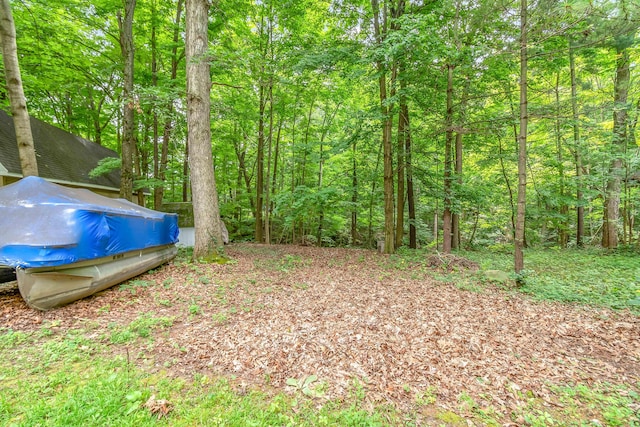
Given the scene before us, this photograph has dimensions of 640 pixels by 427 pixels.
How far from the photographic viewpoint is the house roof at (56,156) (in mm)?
9145

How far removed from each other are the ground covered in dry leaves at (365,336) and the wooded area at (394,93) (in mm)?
2120

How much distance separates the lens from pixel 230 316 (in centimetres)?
399

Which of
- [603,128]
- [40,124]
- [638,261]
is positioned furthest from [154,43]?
[638,261]

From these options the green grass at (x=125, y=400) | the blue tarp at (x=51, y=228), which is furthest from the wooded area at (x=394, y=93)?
the green grass at (x=125, y=400)

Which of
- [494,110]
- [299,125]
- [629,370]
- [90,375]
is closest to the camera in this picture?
[90,375]

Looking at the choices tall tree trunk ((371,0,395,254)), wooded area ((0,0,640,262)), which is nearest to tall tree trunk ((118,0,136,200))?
wooded area ((0,0,640,262))

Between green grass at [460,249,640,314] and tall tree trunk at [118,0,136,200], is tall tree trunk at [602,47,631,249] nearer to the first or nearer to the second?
green grass at [460,249,640,314]

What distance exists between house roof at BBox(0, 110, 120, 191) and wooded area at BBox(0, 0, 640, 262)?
4.93 feet

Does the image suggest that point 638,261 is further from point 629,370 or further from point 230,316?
point 230,316

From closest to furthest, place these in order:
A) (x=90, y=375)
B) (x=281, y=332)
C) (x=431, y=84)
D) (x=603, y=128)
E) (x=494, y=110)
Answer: (x=90, y=375) → (x=281, y=332) → (x=431, y=84) → (x=603, y=128) → (x=494, y=110)

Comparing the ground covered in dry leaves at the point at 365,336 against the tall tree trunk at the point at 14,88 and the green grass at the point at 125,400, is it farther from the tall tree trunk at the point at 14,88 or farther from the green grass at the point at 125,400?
the tall tree trunk at the point at 14,88

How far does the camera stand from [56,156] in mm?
11016

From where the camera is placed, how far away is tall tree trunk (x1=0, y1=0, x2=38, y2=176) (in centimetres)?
563

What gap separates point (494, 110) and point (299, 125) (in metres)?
9.28
